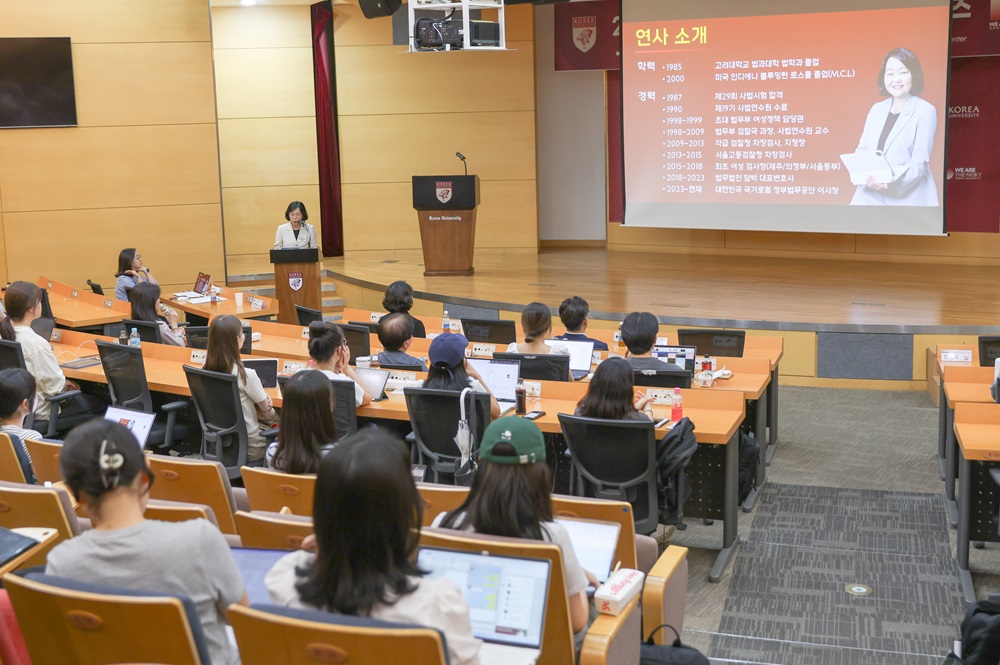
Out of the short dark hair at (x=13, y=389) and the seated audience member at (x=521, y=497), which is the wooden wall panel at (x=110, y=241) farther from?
the seated audience member at (x=521, y=497)

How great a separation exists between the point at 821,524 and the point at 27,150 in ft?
30.4

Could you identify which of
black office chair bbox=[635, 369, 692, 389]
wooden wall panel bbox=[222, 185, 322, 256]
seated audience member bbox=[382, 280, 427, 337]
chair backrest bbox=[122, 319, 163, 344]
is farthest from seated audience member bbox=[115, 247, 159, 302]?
black office chair bbox=[635, 369, 692, 389]

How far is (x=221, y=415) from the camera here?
5.28 m

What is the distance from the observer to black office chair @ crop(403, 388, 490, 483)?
477 centimetres

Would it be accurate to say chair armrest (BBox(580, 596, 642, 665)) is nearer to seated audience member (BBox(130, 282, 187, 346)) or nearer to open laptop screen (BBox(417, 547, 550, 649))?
open laptop screen (BBox(417, 547, 550, 649))

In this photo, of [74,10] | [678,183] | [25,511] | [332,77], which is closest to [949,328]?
[678,183]

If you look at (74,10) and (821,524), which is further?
(74,10)

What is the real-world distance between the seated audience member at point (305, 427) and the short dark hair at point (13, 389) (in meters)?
1.17

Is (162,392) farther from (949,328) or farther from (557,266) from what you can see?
(557,266)

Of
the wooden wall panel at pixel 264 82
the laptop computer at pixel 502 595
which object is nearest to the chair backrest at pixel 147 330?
the laptop computer at pixel 502 595

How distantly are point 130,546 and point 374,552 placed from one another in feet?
1.91

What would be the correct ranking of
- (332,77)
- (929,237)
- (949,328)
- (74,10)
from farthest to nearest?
1. (332,77)
2. (929,237)
3. (74,10)
4. (949,328)

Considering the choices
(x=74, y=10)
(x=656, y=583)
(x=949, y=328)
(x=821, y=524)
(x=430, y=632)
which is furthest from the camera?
(x=74, y=10)

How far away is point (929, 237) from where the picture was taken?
12.0 metres
